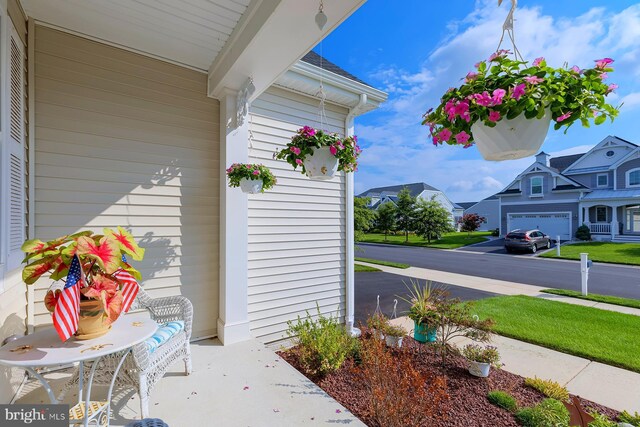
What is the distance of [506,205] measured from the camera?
1872cm

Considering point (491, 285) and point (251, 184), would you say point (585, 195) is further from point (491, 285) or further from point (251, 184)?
point (251, 184)

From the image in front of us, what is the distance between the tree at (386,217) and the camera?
18.9 metres

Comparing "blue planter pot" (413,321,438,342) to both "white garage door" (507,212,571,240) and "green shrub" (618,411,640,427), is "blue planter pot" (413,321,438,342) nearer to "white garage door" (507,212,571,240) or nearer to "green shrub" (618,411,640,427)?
"green shrub" (618,411,640,427)

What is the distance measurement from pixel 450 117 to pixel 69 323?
2010mm

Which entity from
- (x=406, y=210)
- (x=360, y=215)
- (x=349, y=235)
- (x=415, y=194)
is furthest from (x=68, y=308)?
(x=415, y=194)

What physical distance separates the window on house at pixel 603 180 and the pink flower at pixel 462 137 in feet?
70.1

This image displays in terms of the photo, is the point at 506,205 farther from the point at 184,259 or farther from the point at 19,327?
the point at 19,327

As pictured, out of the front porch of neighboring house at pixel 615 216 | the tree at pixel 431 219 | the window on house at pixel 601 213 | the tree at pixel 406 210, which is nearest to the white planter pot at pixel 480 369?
the tree at pixel 431 219

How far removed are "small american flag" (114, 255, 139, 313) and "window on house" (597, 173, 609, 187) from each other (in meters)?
22.6

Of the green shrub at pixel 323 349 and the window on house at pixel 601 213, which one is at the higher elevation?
the window on house at pixel 601 213

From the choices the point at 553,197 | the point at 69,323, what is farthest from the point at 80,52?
the point at 553,197

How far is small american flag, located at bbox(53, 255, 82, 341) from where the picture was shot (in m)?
1.33

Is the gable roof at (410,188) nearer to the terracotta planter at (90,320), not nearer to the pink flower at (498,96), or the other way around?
the pink flower at (498,96)

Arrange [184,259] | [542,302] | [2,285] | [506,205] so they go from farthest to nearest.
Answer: [506,205] → [542,302] → [184,259] → [2,285]
